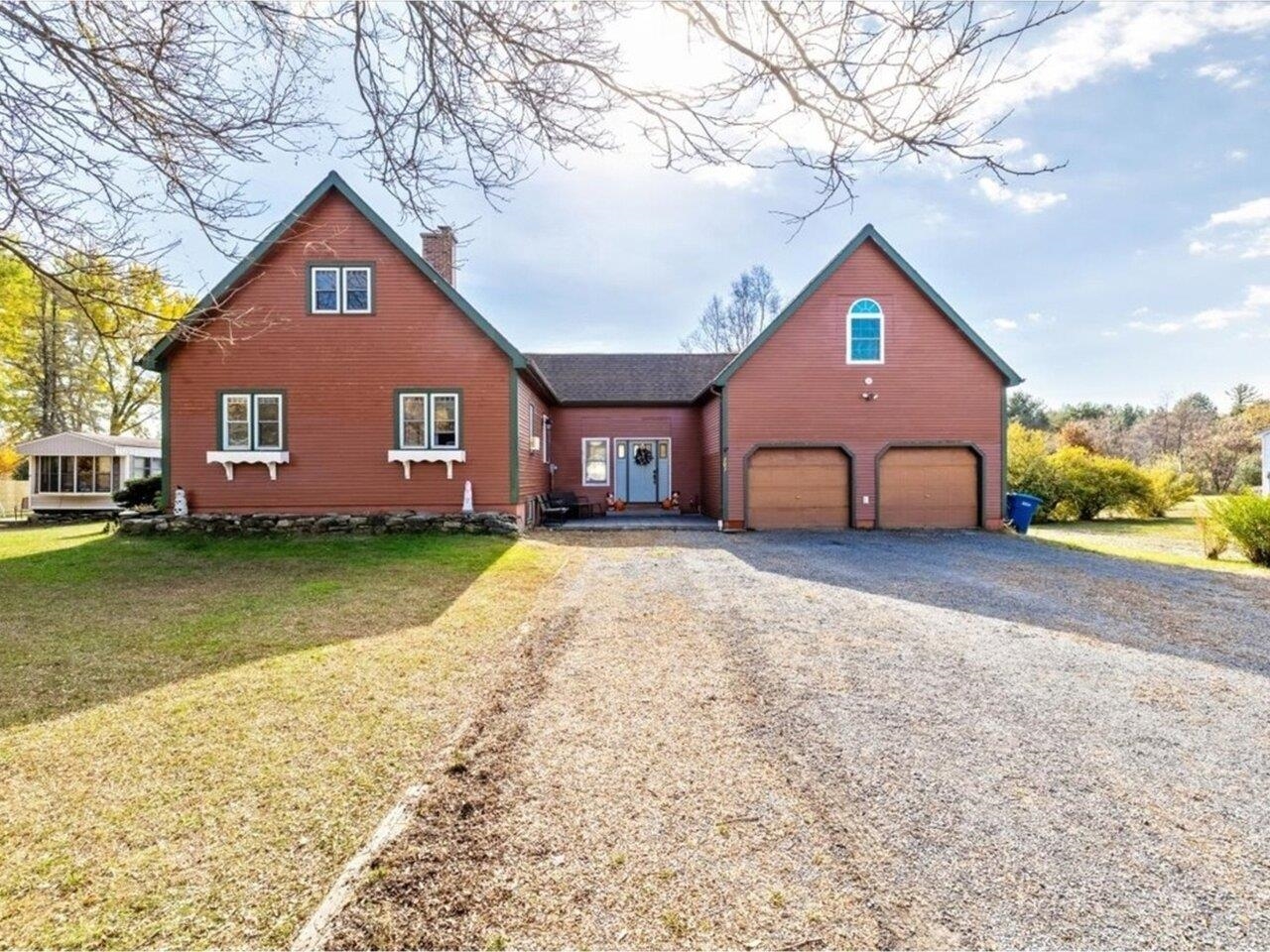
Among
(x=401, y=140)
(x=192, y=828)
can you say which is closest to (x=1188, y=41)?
(x=401, y=140)

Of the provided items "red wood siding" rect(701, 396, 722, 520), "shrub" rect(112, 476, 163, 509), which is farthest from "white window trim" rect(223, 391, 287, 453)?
"red wood siding" rect(701, 396, 722, 520)

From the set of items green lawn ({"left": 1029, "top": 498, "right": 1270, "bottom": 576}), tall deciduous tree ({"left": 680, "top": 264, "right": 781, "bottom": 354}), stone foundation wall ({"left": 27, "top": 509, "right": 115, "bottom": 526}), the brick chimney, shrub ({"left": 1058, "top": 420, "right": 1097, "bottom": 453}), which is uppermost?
tall deciduous tree ({"left": 680, "top": 264, "right": 781, "bottom": 354})

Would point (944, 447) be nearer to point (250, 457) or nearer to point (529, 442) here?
point (529, 442)

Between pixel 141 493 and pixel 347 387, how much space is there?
30.2ft

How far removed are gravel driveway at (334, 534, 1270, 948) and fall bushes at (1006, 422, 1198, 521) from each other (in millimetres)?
15516

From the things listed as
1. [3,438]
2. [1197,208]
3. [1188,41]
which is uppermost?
[1197,208]

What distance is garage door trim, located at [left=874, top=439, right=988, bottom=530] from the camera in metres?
15.2

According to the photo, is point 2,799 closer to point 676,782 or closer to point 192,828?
point 192,828

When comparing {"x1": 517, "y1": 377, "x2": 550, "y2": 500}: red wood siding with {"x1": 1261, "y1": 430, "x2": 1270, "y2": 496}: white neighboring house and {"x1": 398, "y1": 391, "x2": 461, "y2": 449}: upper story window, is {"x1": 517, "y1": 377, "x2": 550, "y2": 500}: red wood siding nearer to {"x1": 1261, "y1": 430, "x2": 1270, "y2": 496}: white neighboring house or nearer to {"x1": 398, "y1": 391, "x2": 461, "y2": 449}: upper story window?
{"x1": 398, "y1": 391, "x2": 461, "y2": 449}: upper story window

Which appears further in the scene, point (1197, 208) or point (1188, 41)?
point (1197, 208)

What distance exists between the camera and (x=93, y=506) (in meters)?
22.1

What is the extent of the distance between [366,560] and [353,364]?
5.39 m

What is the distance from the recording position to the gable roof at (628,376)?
65.2ft

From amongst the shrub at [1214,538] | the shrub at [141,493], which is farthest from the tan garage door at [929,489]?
the shrub at [141,493]
